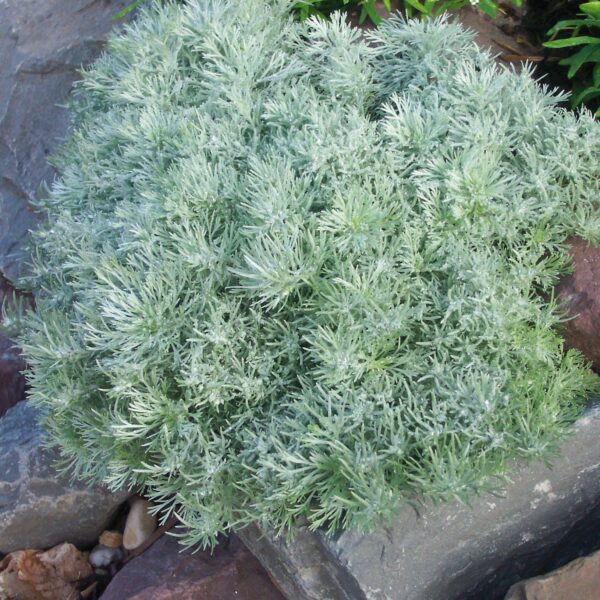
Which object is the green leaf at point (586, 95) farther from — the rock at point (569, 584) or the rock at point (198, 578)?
the rock at point (198, 578)

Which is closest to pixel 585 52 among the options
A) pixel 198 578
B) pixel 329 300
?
pixel 329 300

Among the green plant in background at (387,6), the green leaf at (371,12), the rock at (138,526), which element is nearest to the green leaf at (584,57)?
the green plant in background at (387,6)

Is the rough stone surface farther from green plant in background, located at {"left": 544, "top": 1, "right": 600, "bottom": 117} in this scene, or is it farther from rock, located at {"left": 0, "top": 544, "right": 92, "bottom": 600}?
green plant in background, located at {"left": 544, "top": 1, "right": 600, "bottom": 117}

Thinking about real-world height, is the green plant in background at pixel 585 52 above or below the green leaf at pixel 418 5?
below

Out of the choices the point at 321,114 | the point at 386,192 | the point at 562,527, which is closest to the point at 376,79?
the point at 321,114

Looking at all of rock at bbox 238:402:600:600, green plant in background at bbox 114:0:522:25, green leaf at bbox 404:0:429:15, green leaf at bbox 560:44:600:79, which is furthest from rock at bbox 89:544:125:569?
green leaf at bbox 560:44:600:79
